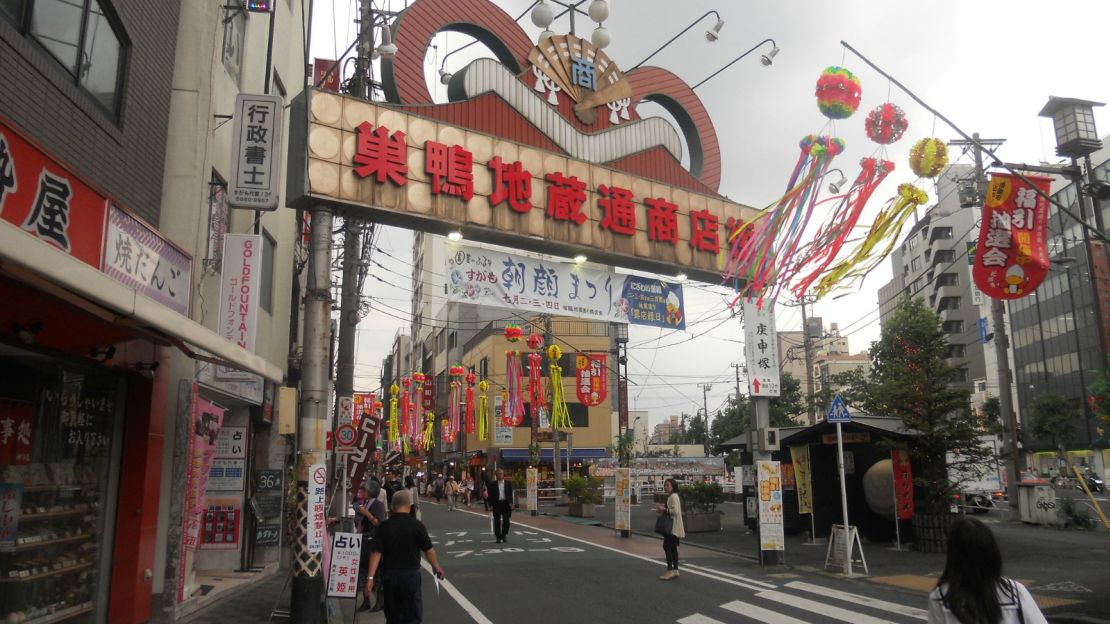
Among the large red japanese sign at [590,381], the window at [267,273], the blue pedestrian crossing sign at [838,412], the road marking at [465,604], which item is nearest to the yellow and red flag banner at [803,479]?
the blue pedestrian crossing sign at [838,412]

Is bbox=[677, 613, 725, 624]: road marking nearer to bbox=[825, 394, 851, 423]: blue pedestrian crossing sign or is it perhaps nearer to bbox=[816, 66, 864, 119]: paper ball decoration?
bbox=[825, 394, 851, 423]: blue pedestrian crossing sign

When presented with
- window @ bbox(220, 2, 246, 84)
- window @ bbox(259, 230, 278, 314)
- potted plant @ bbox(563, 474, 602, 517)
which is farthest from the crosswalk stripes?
potted plant @ bbox(563, 474, 602, 517)

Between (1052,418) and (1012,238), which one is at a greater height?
(1012,238)

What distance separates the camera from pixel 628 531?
72.2 ft

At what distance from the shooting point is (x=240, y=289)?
12.0 metres

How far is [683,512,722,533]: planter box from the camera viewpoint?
2284 centimetres

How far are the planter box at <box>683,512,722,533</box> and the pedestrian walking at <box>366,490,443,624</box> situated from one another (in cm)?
1650

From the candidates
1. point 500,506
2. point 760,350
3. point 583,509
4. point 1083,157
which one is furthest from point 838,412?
point 1083,157

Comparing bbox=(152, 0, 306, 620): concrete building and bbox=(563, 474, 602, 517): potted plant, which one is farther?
bbox=(563, 474, 602, 517): potted plant

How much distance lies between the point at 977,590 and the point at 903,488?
15830 millimetres

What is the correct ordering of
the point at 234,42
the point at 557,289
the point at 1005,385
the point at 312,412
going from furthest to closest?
the point at 1005,385, the point at 557,289, the point at 234,42, the point at 312,412

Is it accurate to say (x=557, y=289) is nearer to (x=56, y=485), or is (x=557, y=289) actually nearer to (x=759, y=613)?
(x=759, y=613)

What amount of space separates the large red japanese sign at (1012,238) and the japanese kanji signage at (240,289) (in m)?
11.8

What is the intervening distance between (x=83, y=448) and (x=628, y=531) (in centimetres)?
1578
